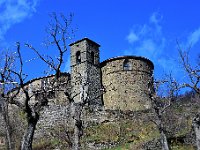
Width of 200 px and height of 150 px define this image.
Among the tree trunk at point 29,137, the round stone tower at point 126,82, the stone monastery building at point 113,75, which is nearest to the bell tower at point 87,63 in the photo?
the stone monastery building at point 113,75

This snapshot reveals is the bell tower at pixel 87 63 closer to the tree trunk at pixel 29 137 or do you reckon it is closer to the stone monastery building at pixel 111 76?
the stone monastery building at pixel 111 76

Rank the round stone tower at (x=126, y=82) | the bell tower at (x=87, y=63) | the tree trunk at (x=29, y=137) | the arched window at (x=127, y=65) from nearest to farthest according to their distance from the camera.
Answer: the tree trunk at (x=29, y=137), the bell tower at (x=87, y=63), the round stone tower at (x=126, y=82), the arched window at (x=127, y=65)

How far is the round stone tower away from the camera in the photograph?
3991 centimetres

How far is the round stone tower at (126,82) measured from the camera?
39.9 m

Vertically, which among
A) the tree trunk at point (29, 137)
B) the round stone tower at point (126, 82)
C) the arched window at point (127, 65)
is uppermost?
the arched window at point (127, 65)

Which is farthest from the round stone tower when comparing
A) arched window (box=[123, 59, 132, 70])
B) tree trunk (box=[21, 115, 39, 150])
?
tree trunk (box=[21, 115, 39, 150])

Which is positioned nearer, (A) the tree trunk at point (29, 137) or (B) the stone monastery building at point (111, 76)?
(A) the tree trunk at point (29, 137)

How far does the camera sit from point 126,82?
40.8 metres

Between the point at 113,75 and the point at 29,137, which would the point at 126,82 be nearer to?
the point at 113,75

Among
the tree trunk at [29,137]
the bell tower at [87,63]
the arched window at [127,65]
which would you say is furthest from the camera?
the arched window at [127,65]

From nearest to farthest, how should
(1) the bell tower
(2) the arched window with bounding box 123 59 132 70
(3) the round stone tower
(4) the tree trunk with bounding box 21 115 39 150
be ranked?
(4) the tree trunk with bounding box 21 115 39 150
(1) the bell tower
(3) the round stone tower
(2) the arched window with bounding box 123 59 132 70

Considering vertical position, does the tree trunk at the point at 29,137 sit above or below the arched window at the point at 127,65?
below

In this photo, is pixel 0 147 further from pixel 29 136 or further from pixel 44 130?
pixel 29 136

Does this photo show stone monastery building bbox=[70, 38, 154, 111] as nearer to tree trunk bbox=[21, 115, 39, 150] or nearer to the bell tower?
the bell tower
